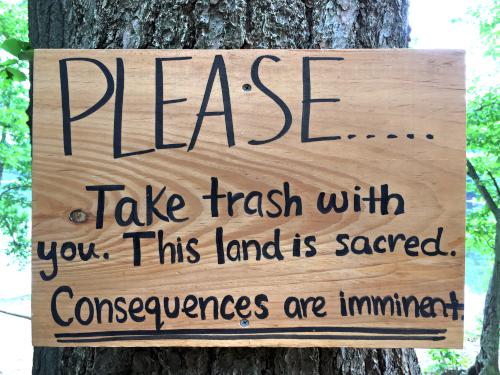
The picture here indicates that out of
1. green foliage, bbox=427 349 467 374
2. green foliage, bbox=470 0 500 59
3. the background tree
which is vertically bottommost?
green foliage, bbox=427 349 467 374

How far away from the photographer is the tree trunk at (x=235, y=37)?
109 cm

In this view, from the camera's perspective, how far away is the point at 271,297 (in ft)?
3.38

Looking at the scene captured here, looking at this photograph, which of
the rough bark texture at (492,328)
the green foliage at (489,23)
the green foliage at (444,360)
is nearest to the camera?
the green foliage at (489,23)

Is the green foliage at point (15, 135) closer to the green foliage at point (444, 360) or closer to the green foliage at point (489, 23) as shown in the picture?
the green foliage at point (489, 23)

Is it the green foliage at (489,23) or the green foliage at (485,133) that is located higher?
the green foliage at (489,23)

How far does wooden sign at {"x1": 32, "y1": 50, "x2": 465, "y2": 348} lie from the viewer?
3.38ft

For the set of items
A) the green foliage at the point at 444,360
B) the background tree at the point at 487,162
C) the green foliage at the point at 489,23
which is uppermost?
the green foliage at the point at 489,23

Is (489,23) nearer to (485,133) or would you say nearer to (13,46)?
(485,133)

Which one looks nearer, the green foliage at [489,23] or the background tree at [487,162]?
the background tree at [487,162]

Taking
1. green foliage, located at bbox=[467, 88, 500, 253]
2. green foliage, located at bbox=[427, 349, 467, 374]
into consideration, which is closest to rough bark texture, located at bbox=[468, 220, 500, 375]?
green foliage, located at bbox=[427, 349, 467, 374]

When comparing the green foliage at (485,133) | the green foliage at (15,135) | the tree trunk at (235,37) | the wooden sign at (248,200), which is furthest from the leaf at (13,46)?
the green foliage at (485,133)

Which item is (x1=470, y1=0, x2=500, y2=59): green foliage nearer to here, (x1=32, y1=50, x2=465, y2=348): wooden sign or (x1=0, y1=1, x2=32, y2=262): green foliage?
(x1=0, y1=1, x2=32, y2=262): green foliage

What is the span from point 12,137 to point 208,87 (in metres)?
7.20

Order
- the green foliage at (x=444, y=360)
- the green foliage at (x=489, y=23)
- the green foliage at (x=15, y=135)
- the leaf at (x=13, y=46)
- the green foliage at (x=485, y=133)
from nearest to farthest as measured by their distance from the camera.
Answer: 1. the leaf at (x=13, y=46)
2. the green foliage at (x=485, y=133)
3. the green foliage at (x=489, y=23)
4. the green foliage at (x=444, y=360)
5. the green foliage at (x=15, y=135)
